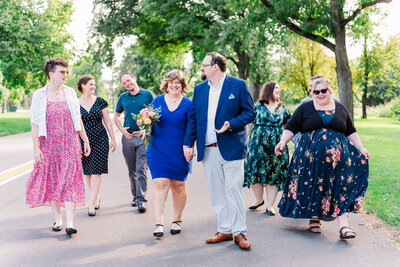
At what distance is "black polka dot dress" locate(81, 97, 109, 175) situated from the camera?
630 centimetres

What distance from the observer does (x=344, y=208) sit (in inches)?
199

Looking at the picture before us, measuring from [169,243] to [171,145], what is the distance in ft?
3.86

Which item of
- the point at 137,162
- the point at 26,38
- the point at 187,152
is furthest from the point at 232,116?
the point at 26,38

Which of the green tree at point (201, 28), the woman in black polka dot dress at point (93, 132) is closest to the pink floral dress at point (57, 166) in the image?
the woman in black polka dot dress at point (93, 132)

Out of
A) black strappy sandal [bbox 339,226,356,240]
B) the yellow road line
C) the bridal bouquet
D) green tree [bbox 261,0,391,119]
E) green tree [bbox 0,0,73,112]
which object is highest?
green tree [bbox 0,0,73,112]

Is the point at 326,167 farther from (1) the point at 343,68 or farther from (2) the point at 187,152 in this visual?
(1) the point at 343,68

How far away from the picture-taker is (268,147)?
6.45 metres

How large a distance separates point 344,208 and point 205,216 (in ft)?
6.35

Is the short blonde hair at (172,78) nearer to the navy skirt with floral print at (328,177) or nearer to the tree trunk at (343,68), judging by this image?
the navy skirt with floral print at (328,177)

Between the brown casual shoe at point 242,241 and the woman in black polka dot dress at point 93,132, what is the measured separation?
2460 millimetres

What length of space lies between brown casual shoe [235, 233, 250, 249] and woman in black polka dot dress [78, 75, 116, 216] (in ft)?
8.07

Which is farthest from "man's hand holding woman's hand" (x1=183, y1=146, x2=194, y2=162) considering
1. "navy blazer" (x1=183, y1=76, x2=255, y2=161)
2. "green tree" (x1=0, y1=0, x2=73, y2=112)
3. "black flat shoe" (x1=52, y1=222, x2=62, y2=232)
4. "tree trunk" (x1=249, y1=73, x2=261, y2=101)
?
"tree trunk" (x1=249, y1=73, x2=261, y2=101)

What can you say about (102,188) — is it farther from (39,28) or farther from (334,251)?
(39,28)

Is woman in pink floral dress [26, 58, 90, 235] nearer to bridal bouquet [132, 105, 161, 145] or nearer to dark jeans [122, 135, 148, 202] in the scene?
bridal bouquet [132, 105, 161, 145]
